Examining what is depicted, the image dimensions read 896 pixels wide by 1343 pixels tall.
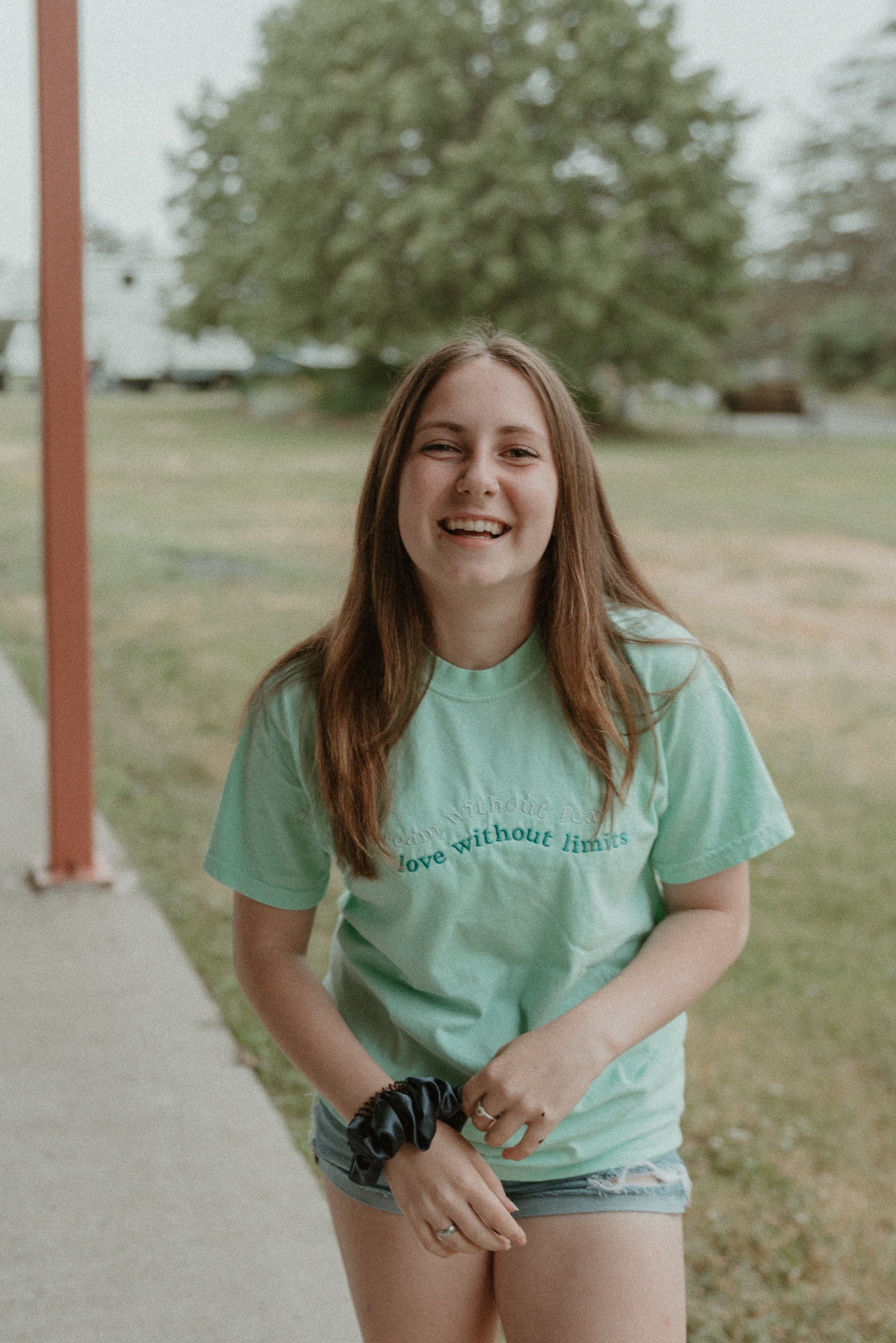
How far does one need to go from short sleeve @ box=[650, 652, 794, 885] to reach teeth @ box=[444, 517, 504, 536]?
22 centimetres

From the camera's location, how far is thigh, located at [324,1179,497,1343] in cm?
123

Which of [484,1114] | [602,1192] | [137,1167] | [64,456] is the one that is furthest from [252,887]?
[64,456]

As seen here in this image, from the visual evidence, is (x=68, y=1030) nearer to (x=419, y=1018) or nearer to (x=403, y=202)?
(x=419, y=1018)

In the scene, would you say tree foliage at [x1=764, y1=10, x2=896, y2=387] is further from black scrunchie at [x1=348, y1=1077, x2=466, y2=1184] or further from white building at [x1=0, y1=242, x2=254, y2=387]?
black scrunchie at [x1=348, y1=1077, x2=466, y2=1184]

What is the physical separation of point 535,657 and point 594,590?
0.27 feet

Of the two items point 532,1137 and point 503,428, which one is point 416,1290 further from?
point 503,428

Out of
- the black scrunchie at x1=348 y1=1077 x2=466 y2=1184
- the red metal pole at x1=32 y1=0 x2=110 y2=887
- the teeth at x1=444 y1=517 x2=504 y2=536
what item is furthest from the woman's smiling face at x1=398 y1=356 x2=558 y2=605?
the red metal pole at x1=32 y1=0 x2=110 y2=887

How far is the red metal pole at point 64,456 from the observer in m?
2.69

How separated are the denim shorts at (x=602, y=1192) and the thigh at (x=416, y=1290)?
0.07 ft

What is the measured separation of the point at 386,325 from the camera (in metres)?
18.9

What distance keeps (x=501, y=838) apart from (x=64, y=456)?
1.93m

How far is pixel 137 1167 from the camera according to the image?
2.01 meters

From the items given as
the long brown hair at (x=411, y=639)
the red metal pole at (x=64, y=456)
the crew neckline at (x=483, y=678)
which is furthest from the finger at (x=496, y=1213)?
the red metal pole at (x=64, y=456)

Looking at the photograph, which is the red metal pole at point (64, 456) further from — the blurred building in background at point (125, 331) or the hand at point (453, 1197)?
the hand at point (453, 1197)
